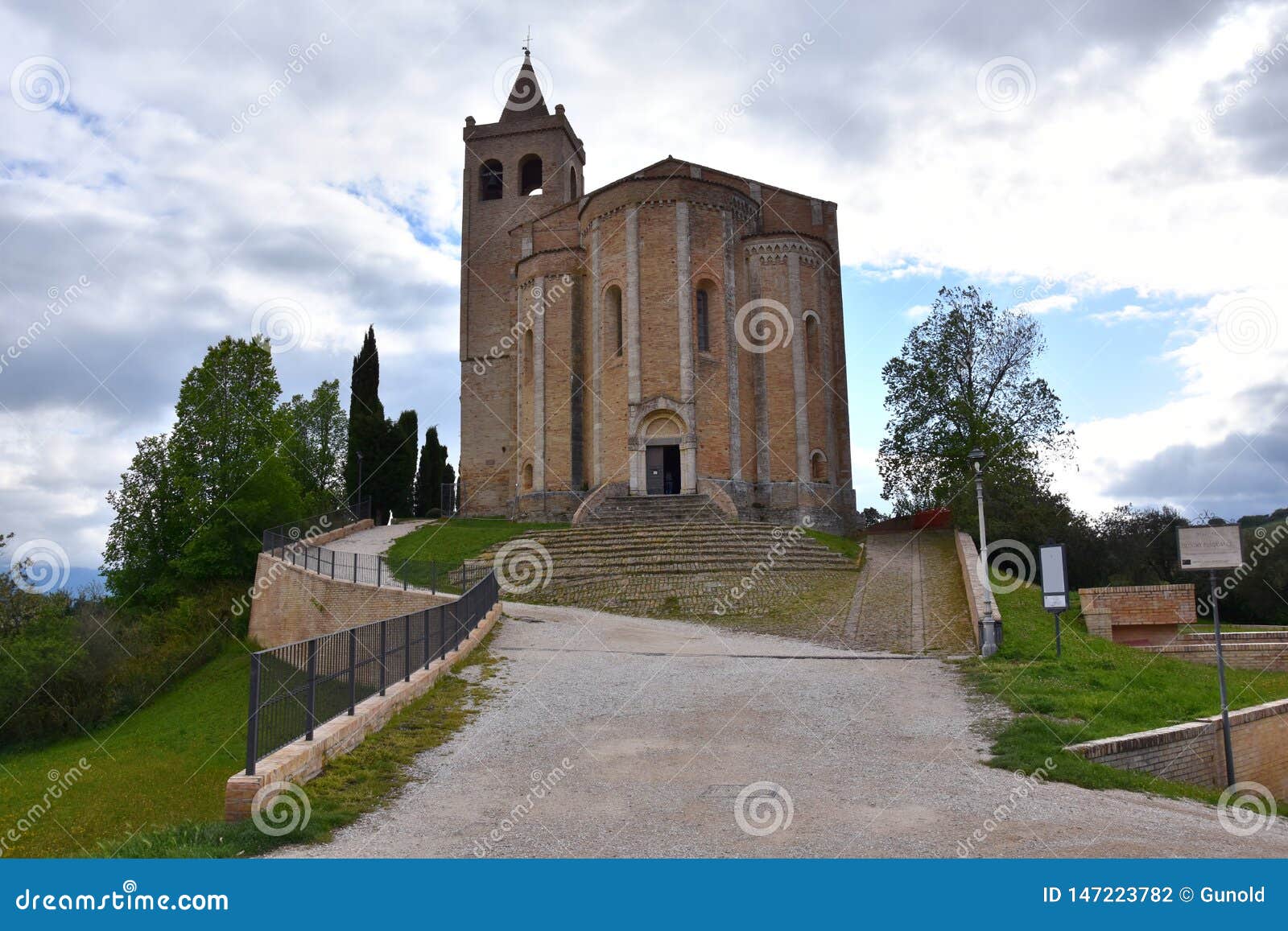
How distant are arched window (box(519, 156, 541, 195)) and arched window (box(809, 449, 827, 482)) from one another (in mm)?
19817

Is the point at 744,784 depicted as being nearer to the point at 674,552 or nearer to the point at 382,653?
the point at 382,653

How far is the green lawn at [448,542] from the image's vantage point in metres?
23.2

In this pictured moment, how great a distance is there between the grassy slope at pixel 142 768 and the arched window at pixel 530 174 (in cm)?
2606

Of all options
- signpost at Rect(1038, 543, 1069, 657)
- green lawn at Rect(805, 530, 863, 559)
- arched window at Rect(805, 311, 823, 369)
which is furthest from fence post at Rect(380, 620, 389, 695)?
arched window at Rect(805, 311, 823, 369)

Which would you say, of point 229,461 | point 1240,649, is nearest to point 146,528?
point 229,461

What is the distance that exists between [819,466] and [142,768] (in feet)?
80.8

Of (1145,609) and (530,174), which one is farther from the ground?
(530,174)

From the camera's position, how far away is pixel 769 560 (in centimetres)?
2334

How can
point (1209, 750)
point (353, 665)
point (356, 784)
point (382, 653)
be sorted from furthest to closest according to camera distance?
point (1209, 750) → point (382, 653) → point (353, 665) → point (356, 784)

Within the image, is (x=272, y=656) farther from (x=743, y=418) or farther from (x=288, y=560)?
(x=743, y=418)

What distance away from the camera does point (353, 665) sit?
9414mm

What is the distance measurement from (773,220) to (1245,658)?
25.1 meters

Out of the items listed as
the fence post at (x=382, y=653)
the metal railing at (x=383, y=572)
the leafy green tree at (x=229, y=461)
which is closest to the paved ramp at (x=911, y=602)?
the metal railing at (x=383, y=572)

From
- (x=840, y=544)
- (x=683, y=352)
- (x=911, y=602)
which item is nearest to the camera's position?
(x=911, y=602)
